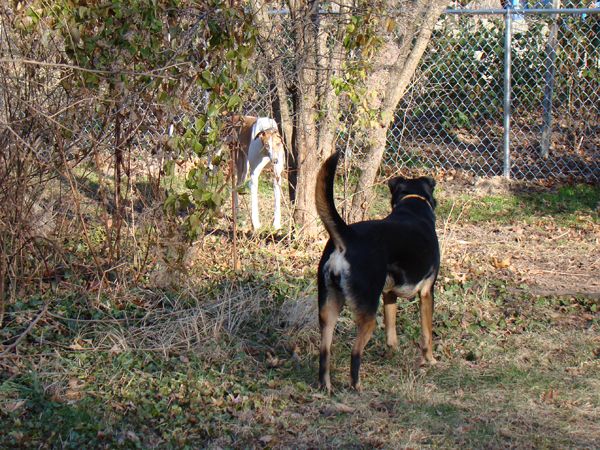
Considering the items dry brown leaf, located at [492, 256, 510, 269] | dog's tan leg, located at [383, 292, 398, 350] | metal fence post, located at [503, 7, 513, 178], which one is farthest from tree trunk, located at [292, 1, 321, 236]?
metal fence post, located at [503, 7, 513, 178]

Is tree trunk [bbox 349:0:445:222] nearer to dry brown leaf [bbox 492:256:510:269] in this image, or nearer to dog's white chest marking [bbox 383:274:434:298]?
dry brown leaf [bbox 492:256:510:269]

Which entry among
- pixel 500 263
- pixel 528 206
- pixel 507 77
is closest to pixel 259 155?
pixel 500 263

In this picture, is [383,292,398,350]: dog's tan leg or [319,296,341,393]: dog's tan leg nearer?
[319,296,341,393]: dog's tan leg

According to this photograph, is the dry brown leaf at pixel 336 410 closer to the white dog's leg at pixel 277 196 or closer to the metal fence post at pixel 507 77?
the white dog's leg at pixel 277 196

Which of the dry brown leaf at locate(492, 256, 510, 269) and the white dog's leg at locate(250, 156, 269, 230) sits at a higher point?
the white dog's leg at locate(250, 156, 269, 230)

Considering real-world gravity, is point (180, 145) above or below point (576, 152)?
above

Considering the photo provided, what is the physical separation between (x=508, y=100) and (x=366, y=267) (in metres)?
5.89

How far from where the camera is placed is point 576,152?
33.7 feet

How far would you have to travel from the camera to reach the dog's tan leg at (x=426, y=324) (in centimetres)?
504

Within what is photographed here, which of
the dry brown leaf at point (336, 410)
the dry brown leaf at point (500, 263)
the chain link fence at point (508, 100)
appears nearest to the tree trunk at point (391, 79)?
the dry brown leaf at point (500, 263)

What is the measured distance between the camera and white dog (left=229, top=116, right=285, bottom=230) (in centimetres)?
722

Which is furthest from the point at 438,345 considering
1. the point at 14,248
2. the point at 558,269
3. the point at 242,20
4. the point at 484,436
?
the point at 14,248

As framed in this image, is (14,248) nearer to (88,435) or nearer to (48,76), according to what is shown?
(48,76)

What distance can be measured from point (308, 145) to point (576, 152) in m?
4.75
